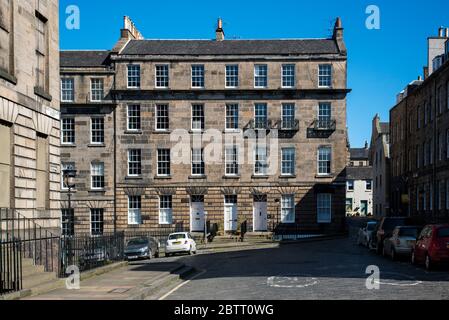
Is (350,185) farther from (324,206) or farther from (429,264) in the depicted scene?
(429,264)

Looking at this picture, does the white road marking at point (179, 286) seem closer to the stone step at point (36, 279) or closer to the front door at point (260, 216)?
the stone step at point (36, 279)

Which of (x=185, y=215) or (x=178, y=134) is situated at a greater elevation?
(x=178, y=134)

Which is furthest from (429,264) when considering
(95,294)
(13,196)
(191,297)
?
(13,196)

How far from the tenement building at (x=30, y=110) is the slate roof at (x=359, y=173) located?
84.2 m

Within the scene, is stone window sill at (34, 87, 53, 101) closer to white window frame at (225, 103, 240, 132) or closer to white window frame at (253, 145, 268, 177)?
white window frame at (225, 103, 240, 132)

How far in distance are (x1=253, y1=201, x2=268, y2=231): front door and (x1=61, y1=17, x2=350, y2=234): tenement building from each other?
8 centimetres

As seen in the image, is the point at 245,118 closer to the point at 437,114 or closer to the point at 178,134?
the point at 178,134

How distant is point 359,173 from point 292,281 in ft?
286

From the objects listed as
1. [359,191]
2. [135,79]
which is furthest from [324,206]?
[359,191]

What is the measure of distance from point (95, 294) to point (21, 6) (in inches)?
389

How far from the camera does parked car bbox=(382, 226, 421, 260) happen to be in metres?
27.0

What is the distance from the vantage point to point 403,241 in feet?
89.3

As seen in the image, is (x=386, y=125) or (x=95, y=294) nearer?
(x=95, y=294)

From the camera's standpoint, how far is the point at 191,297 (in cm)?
1606
